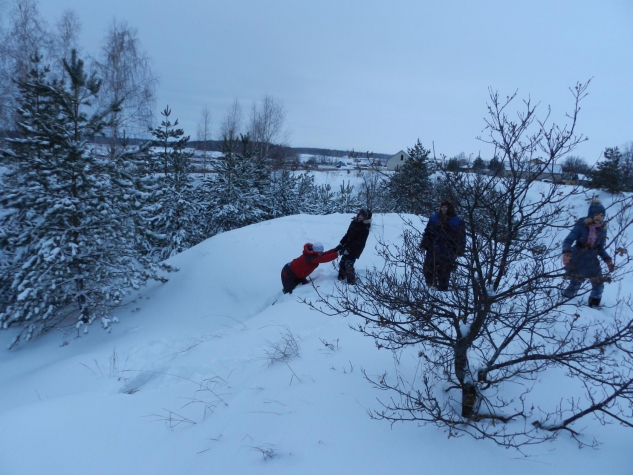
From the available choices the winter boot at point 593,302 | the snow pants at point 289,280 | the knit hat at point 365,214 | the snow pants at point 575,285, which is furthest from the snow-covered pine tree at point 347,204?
the snow pants at point 575,285

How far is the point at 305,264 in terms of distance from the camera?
637 cm

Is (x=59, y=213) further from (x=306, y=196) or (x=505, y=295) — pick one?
(x=306, y=196)

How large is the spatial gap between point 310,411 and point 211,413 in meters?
0.95

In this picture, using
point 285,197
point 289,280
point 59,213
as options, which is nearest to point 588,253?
point 289,280

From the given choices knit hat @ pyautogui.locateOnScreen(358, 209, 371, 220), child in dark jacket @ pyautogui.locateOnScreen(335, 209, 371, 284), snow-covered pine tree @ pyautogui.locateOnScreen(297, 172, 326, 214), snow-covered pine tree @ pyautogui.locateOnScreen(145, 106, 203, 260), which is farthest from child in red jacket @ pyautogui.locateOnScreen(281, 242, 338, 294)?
snow-covered pine tree @ pyautogui.locateOnScreen(297, 172, 326, 214)

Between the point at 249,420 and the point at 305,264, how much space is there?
3782 millimetres

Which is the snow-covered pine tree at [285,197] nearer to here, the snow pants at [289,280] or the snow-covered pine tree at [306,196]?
the snow-covered pine tree at [306,196]

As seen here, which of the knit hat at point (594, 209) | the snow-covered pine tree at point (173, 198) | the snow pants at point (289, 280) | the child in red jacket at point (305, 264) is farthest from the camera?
the snow-covered pine tree at point (173, 198)

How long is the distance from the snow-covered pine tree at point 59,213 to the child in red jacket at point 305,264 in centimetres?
395

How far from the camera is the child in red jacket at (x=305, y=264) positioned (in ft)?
20.6

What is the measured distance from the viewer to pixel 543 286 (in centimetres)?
210

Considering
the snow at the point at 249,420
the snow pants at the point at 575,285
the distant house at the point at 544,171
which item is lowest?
the snow at the point at 249,420

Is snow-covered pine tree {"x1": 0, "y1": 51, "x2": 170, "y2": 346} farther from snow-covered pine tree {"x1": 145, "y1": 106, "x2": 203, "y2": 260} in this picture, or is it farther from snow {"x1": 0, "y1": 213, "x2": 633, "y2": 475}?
snow-covered pine tree {"x1": 145, "y1": 106, "x2": 203, "y2": 260}

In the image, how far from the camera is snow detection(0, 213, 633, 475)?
2.17 meters
